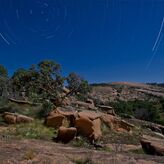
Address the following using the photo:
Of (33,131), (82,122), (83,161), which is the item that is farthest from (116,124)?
(83,161)

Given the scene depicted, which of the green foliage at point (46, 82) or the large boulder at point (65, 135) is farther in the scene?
the green foliage at point (46, 82)

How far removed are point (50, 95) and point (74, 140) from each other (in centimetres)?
1505

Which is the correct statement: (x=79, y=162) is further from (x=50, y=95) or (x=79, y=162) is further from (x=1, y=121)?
(x=50, y=95)

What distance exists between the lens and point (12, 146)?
9742 millimetres

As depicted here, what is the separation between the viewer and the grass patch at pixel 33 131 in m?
15.3

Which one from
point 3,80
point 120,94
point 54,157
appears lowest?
point 54,157

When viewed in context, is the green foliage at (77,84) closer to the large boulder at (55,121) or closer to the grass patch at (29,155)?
the large boulder at (55,121)

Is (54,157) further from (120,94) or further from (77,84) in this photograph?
(120,94)

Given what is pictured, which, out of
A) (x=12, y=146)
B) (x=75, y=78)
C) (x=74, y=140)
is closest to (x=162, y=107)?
(x=75, y=78)

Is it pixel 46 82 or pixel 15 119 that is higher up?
pixel 46 82

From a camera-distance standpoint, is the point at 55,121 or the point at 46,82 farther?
the point at 46,82

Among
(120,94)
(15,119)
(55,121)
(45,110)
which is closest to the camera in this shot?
(55,121)

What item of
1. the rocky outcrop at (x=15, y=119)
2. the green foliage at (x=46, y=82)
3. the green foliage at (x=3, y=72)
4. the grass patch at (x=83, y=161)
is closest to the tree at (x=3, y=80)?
the green foliage at (x=3, y=72)

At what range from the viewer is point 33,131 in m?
16.6
